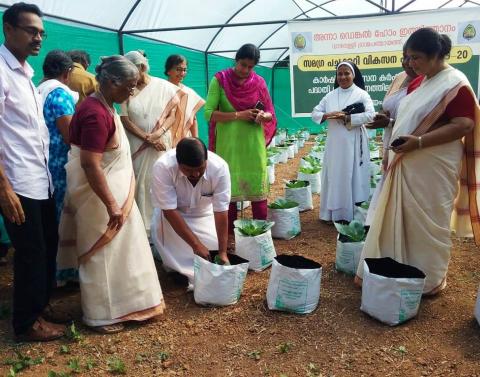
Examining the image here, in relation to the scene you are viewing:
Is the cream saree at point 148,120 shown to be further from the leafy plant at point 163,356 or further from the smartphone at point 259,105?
the leafy plant at point 163,356

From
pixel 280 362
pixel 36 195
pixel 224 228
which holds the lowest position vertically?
pixel 280 362

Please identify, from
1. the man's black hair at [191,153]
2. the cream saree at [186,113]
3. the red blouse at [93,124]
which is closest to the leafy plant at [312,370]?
the man's black hair at [191,153]

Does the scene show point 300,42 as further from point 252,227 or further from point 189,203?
point 189,203

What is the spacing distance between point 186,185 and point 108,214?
63 cm

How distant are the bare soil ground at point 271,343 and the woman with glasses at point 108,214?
17 centimetres

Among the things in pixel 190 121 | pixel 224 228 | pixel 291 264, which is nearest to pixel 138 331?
pixel 224 228

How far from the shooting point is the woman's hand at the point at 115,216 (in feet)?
7.72

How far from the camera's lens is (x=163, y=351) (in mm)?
2408

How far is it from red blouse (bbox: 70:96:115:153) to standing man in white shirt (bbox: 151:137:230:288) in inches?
17.4

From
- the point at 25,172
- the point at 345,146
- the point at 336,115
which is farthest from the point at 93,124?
the point at 345,146

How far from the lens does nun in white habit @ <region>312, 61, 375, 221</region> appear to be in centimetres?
418

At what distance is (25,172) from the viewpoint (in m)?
2.20

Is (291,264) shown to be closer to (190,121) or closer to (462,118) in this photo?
(462,118)

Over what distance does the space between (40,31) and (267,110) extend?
206 centimetres
